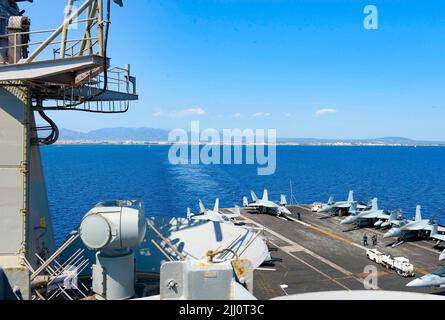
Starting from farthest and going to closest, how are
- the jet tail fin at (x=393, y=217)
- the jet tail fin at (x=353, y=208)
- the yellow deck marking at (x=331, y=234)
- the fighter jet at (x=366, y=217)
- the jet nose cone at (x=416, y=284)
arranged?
the jet tail fin at (x=353, y=208)
the fighter jet at (x=366, y=217)
the jet tail fin at (x=393, y=217)
the yellow deck marking at (x=331, y=234)
the jet nose cone at (x=416, y=284)

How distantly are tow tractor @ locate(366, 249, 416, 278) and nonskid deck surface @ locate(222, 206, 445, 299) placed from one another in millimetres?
552

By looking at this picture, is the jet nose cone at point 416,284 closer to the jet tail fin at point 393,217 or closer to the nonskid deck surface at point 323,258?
the nonskid deck surface at point 323,258

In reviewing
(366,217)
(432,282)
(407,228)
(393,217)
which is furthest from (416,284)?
(366,217)

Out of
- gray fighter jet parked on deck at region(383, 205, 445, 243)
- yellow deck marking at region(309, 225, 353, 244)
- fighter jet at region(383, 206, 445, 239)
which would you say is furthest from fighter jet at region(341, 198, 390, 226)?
fighter jet at region(383, 206, 445, 239)

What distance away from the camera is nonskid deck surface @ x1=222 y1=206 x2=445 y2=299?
96.8ft

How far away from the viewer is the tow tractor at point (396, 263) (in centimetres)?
3180

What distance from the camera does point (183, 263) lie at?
1041cm

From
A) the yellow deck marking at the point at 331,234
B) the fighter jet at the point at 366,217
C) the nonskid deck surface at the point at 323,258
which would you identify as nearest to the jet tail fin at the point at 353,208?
the nonskid deck surface at the point at 323,258

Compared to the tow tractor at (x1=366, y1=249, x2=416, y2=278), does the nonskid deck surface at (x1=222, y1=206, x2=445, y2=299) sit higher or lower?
lower

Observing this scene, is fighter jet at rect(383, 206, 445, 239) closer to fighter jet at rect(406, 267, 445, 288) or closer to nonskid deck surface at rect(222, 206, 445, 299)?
nonskid deck surface at rect(222, 206, 445, 299)

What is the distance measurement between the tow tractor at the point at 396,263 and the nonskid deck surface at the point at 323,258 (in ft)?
1.81

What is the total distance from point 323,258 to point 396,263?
6.83 metres
